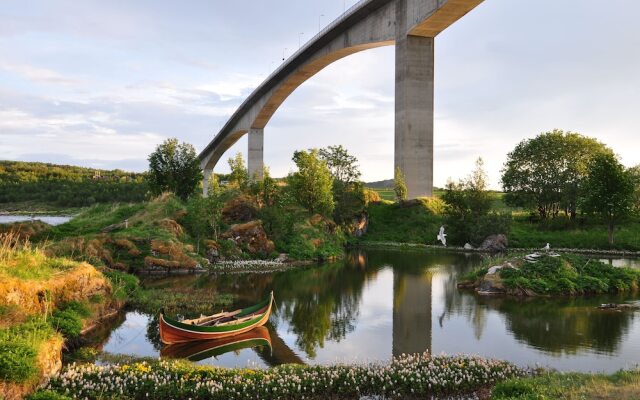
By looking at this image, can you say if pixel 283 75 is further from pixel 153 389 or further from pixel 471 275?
pixel 153 389

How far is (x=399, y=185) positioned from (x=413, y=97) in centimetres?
743

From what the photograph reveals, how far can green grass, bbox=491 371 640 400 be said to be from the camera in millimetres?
8102

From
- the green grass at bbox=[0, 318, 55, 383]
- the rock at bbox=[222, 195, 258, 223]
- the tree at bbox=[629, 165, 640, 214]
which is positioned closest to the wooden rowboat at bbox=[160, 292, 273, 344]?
the green grass at bbox=[0, 318, 55, 383]

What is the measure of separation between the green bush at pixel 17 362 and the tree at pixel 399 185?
36.3 meters

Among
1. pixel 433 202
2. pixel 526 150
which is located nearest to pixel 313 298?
pixel 433 202

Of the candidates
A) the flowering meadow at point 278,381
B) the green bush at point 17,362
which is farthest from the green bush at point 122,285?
the green bush at point 17,362

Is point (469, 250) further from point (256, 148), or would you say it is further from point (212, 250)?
point (256, 148)

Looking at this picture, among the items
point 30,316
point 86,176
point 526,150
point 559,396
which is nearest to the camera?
point 559,396

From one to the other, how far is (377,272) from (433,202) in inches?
805

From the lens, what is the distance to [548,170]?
49875mm

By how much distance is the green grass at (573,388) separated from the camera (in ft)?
26.6

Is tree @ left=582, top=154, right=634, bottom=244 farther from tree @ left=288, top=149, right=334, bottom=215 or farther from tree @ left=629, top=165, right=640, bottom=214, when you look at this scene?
tree @ left=288, top=149, right=334, bottom=215

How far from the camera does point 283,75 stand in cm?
5791

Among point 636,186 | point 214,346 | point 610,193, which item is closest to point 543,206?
point 636,186
